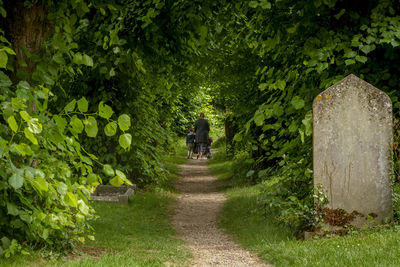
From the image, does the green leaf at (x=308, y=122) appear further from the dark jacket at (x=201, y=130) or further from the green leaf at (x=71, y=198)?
the dark jacket at (x=201, y=130)

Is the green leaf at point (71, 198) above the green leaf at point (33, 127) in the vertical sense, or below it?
below

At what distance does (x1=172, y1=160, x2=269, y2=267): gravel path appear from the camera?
21.2ft

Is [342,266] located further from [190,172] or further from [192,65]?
[190,172]

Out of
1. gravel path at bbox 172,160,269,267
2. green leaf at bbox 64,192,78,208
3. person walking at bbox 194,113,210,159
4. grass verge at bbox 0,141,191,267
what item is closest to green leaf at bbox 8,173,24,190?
green leaf at bbox 64,192,78,208

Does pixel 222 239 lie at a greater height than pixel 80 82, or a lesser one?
lesser

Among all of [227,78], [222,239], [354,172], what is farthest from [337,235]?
[227,78]

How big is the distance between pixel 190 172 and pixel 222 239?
14564 mm

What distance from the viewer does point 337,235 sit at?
646 centimetres

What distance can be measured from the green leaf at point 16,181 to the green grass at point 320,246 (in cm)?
308

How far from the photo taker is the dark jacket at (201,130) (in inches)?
967

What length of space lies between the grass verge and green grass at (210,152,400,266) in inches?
44.9

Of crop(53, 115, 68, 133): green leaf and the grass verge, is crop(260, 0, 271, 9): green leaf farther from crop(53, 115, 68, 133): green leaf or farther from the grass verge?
the grass verge

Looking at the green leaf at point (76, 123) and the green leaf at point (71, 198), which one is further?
the green leaf at point (71, 198)

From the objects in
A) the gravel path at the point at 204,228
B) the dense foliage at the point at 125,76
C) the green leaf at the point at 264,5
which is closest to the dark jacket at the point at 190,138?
the gravel path at the point at 204,228
